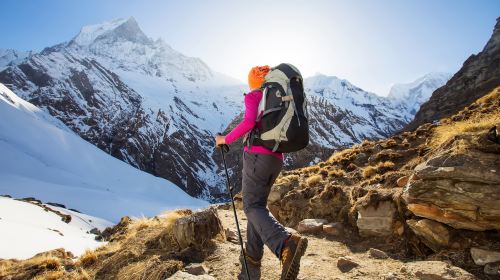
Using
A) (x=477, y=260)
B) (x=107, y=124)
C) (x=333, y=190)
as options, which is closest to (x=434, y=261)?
(x=477, y=260)

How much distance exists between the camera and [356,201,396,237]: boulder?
7.25 m

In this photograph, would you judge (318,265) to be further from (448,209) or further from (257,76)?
(257,76)

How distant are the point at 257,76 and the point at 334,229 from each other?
16.4 feet

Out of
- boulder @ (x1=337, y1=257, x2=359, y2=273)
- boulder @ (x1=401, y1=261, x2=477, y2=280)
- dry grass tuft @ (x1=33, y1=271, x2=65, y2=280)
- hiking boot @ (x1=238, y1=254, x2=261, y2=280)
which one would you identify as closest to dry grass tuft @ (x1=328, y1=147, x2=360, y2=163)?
boulder @ (x1=337, y1=257, x2=359, y2=273)

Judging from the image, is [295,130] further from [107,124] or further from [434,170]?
[107,124]

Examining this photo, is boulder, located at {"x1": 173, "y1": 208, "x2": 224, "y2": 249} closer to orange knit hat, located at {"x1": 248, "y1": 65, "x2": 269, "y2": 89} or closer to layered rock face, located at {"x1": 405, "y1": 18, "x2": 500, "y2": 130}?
orange knit hat, located at {"x1": 248, "y1": 65, "x2": 269, "y2": 89}

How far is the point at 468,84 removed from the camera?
72562mm

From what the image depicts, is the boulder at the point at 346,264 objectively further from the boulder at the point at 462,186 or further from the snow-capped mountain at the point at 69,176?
the snow-capped mountain at the point at 69,176

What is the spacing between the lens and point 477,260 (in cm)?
515

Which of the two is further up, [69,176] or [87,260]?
[69,176]

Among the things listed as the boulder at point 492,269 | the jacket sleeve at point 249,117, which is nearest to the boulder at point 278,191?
the boulder at point 492,269

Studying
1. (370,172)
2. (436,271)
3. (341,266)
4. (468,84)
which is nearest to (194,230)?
(341,266)

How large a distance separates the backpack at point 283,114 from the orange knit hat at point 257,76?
0.30 m

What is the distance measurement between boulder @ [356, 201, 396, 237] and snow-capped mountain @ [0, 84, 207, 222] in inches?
2278
